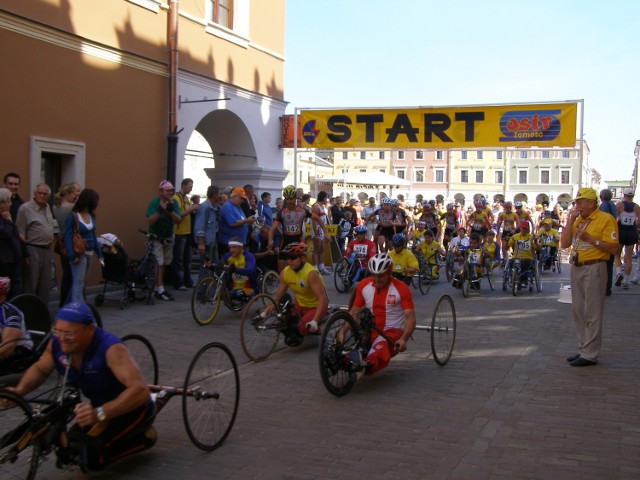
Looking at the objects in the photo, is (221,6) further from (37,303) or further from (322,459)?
(322,459)

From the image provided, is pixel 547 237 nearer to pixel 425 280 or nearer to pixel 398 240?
pixel 425 280

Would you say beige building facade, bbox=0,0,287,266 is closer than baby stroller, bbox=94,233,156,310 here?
No

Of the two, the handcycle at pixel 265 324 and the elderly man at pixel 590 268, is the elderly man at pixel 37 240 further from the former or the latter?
the elderly man at pixel 590 268

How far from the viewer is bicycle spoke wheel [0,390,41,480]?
409 centimetres

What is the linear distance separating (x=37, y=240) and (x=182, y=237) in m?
4.33

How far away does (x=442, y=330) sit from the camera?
8141 mm

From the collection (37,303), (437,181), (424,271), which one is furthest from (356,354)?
(437,181)

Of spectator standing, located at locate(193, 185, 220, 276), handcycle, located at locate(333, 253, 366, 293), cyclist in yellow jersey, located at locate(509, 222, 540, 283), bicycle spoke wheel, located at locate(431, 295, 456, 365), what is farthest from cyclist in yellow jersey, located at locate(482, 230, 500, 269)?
bicycle spoke wheel, located at locate(431, 295, 456, 365)

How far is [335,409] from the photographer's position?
20.8ft

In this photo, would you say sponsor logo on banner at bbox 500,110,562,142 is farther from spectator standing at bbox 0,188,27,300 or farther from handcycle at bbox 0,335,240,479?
handcycle at bbox 0,335,240,479

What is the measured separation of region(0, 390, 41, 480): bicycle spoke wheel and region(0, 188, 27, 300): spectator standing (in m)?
3.76

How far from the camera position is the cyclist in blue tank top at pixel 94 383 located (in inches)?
169

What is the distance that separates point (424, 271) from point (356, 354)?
327 inches

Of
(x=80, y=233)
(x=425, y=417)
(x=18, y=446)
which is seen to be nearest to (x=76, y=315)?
(x=18, y=446)
